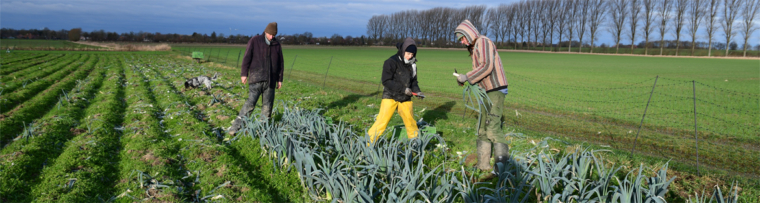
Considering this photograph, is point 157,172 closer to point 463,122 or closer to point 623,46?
point 463,122

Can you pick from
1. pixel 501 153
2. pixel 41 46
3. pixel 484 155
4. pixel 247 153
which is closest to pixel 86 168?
pixel 247 153

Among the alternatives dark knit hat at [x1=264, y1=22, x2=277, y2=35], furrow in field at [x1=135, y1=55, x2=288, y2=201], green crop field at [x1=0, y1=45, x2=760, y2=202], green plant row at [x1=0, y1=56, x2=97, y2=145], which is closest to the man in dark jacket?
dark knit hat at [x1=264, y1=22, x2=277, y2=35]

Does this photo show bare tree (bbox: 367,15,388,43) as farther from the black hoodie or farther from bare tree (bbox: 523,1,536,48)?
the black hoodie

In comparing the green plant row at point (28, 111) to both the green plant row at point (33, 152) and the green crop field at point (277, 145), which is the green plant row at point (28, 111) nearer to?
the green crop field at point (277, 145)

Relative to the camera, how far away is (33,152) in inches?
189

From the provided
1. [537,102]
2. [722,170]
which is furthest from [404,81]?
[537,102]

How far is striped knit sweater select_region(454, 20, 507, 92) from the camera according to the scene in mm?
4023

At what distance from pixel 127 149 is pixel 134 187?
150cm

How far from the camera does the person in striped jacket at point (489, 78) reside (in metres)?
4.03

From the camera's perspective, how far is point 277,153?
4461 millimetres

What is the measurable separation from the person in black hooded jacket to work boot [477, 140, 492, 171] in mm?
821

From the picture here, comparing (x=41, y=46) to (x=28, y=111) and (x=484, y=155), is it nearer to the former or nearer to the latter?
(x=28, y=111)

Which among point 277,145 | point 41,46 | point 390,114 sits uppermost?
point 41,46

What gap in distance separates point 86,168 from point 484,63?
13.9ft
